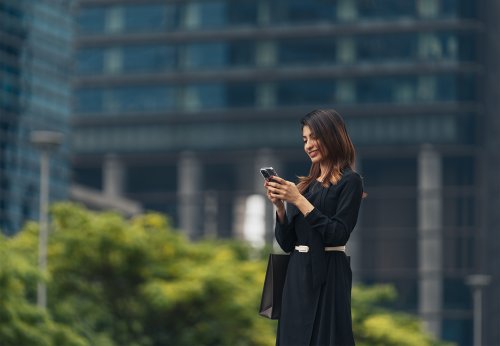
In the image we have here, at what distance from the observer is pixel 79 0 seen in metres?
81.5

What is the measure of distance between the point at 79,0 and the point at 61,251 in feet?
192

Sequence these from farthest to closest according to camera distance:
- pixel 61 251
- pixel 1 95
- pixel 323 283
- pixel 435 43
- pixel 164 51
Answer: pixel 164 51 → pixel 435 43 → pixel 1 95 → pixel 61 251 → pixel 323 283

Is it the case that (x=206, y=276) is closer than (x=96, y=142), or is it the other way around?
(x=206, y=276)

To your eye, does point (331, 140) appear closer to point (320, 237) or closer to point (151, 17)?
point (320, 237)

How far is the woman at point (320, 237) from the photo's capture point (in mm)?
5316

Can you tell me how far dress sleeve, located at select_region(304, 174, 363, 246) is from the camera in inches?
208

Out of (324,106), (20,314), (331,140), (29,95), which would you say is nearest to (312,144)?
(331,140)

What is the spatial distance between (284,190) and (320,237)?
39 cm

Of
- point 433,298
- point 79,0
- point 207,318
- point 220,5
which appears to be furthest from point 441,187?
point 207,318

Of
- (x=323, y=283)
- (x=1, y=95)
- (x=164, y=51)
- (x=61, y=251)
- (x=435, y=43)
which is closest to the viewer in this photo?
(x=323, y=283)

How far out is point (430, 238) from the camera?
77000 mm

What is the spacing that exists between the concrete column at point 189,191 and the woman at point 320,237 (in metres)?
75.4

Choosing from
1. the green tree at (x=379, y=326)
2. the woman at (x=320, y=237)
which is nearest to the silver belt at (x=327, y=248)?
the woman at (x=320, y=237)

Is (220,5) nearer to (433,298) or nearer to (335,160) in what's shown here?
(433,298)
